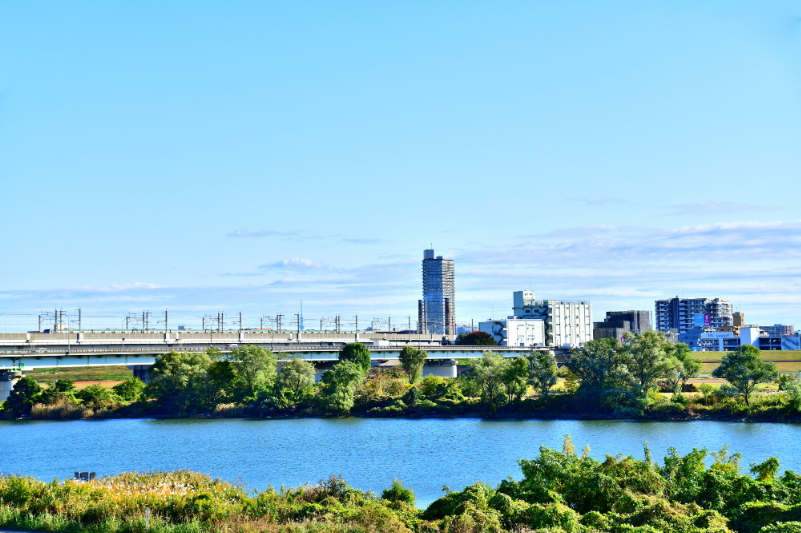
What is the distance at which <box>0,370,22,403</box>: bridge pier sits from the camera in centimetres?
10175

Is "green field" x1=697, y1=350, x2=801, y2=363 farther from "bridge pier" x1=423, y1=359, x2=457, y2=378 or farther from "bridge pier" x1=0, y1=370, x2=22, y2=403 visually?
"bridge pier" x1=0, y1=370, x2=22, y2=403

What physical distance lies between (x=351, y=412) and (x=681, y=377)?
41855 millimetres


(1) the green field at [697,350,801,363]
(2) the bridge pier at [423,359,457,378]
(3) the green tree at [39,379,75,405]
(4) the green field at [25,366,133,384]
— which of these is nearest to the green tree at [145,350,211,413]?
(3) the green tree at [39,379,75,405]

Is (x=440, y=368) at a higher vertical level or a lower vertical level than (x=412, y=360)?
lower

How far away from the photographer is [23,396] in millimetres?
100000

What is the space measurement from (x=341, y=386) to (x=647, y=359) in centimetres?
3679

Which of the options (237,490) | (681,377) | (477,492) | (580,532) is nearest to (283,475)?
(237,490)

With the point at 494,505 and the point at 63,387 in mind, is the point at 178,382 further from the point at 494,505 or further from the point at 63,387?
the point at 494,505

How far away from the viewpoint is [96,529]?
83.1 ft

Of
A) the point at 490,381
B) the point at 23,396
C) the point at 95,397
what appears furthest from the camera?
the point at 95,397

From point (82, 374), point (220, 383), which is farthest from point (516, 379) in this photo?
point (82, 374)

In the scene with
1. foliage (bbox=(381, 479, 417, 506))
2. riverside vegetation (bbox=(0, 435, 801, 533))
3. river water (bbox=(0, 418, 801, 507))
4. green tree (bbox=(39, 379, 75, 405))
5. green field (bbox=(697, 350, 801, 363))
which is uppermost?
green field (bbox=(697, 350, 801, 363))

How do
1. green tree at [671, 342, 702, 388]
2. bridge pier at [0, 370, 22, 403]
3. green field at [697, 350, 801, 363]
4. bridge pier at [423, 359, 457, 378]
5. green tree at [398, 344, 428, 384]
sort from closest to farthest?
green tree at [671, 342, 702, 388] < bridge pier at [0, 370, 22, 403] < green tree at [398, 344, 428, 384] < bridge pier at [423, 359, 457, 378] < green field at [697, 350, 801, 363]

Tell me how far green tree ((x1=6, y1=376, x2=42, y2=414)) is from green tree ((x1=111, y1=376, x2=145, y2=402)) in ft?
34.7
